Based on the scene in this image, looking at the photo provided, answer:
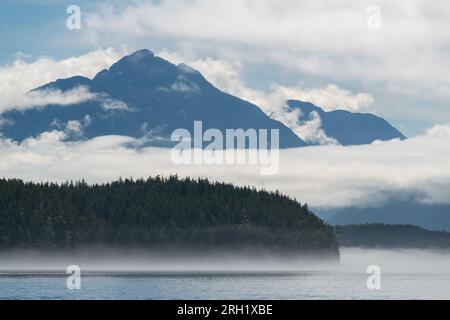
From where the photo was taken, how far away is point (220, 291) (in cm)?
15962
